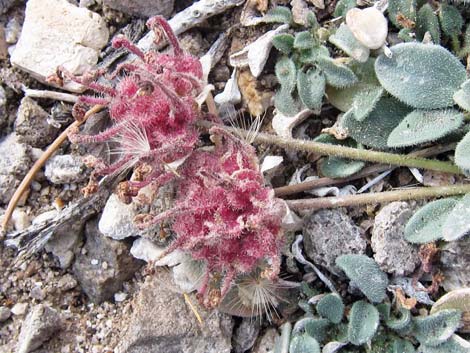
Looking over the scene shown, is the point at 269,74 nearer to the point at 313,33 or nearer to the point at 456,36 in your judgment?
the point at 313,33

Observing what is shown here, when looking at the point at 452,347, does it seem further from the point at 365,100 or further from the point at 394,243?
the point at 365,100

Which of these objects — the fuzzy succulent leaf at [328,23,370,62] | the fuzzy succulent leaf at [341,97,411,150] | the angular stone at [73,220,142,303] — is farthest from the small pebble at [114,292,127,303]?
the fuzzy succulent leaf at [328,23,370,62]

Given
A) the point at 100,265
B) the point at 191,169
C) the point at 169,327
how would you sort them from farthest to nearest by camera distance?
the point at 100,265 < the point at 169,327 < the point at 191,169

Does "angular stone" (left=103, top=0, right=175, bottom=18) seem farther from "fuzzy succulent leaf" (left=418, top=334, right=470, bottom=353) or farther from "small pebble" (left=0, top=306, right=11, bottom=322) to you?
"fuzzy succulent leaf" (left=418, top=334, right=470, bottom=353)

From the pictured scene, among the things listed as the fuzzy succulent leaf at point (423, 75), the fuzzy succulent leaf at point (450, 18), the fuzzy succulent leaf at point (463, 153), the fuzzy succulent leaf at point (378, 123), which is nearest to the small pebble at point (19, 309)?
the fuzzy succulent leaf at point (378, 123)

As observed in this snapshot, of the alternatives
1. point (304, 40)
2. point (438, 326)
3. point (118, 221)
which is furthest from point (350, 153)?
point (118, 221)

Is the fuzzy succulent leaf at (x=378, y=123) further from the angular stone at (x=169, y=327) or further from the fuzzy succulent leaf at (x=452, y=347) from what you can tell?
the angular stone at (x=169, y=327)
